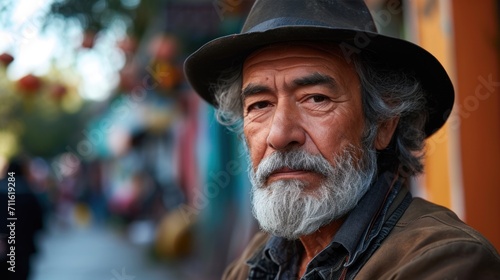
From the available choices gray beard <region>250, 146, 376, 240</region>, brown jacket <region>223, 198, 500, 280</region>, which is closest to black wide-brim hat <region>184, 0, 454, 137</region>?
gray beard <region>250, 146, 376, 240</region>

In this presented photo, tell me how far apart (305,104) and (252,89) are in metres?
0.25

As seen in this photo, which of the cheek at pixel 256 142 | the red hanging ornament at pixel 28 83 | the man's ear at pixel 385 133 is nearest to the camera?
the cheek at pixel 256 142

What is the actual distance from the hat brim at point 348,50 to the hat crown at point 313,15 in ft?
0.13

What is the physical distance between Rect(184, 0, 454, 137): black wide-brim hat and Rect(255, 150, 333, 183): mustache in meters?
0.44

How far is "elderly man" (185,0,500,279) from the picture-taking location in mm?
2275

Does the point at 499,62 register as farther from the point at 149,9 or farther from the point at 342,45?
the point at 149,9

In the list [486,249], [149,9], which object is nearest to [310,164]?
[486,249]

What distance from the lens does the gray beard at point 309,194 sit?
2.34 meters

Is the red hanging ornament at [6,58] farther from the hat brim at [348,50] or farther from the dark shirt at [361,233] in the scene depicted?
the dark shirt at [361,233]

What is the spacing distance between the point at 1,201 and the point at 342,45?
10.1 ft

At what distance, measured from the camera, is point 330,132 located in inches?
93.9

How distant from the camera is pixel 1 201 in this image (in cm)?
446

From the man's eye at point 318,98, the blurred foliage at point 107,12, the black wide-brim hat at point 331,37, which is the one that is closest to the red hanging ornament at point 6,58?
the blurred foliage at point 107,12

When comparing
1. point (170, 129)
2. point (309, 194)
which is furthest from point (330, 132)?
point (170, 129)
